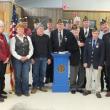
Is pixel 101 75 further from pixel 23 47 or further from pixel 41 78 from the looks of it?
pixel 23 47

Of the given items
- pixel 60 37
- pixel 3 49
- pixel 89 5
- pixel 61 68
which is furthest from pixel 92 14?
pixel 3 49

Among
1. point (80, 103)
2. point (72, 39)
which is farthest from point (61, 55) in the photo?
point (80, 103)

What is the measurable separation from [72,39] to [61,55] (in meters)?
0.42

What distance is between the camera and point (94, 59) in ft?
20.2

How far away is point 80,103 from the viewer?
18.2 ft

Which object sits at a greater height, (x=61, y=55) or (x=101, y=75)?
(x=61, y=55)

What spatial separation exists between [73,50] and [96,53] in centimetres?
55

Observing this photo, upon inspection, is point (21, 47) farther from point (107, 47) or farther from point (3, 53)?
point (107, 47)

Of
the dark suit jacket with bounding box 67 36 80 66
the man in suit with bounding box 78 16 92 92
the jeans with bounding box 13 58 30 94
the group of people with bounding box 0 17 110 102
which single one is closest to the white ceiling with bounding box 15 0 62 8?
the group of people with bounding box 0 17 110 102

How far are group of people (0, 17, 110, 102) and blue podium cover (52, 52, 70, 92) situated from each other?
0.38 ft

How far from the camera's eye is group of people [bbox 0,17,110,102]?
236 inches

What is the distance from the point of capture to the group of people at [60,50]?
19.6 ft

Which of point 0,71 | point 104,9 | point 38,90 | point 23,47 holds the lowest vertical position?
point 38,90

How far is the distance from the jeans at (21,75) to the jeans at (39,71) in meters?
0.30
